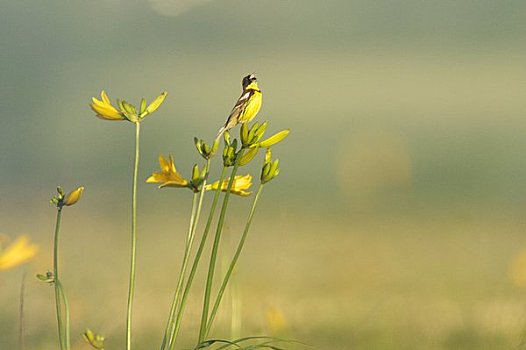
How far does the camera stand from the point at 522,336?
36.9 inches

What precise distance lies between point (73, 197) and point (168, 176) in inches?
3.0

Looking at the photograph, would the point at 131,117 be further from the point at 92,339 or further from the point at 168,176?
the point at 92,339


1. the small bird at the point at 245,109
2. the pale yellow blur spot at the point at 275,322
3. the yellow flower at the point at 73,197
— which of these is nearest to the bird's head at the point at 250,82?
the small bird at the point at 245,109

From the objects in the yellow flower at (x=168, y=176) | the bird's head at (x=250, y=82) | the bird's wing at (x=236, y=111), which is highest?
the bird's head at (x=250, y=82)

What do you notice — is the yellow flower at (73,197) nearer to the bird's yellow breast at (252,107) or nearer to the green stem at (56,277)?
the green stem at (56,277)

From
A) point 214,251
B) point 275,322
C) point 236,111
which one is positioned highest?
point 236,111

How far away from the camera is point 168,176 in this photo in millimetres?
720

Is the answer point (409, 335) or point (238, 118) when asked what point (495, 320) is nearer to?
point (409, 335)

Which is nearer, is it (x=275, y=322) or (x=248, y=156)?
(x=248, y=156)

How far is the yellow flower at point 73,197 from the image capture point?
70cm

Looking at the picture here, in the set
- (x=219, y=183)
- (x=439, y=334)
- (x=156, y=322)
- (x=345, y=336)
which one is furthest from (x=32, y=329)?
(x=219, y=183)

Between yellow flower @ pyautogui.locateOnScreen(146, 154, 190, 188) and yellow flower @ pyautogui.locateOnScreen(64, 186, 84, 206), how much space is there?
6 centimetres

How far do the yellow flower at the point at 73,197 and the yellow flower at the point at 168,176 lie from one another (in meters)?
0.06

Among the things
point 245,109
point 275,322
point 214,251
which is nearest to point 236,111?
point 245,109
